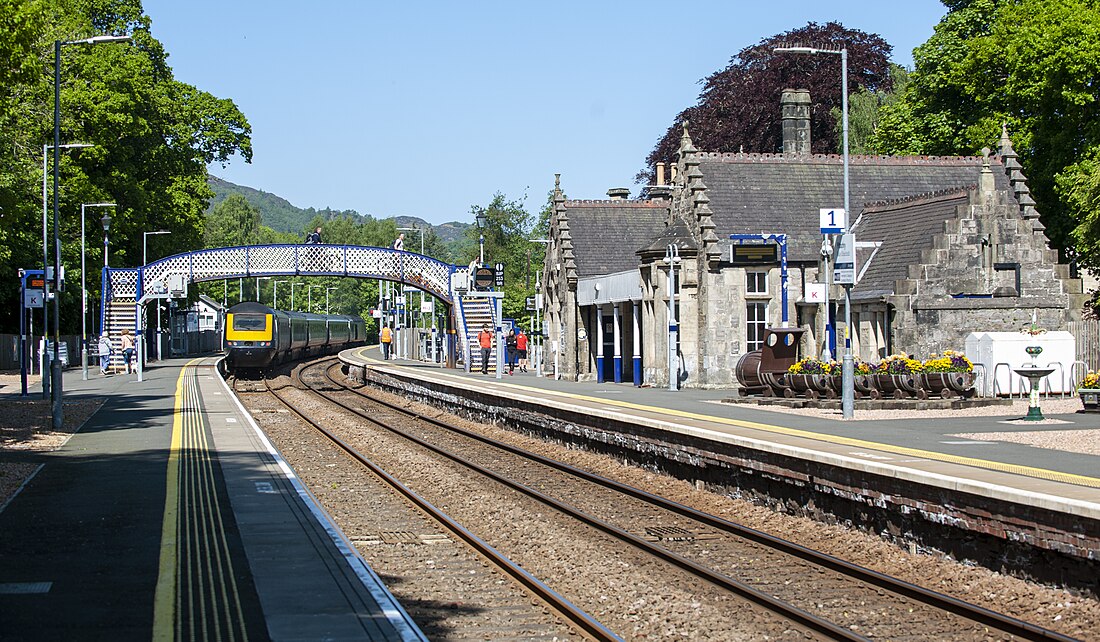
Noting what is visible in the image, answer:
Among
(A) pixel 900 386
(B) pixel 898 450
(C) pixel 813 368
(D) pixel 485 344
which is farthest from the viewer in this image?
(D) pixel 485 344

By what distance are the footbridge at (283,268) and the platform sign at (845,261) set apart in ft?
128

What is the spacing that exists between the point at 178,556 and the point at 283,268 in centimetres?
5353

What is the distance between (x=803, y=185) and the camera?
1558 inches

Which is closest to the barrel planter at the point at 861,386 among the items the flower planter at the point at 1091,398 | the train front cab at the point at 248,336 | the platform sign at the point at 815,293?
the platform sign at the point at 815,293

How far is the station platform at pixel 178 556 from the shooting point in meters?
9.51

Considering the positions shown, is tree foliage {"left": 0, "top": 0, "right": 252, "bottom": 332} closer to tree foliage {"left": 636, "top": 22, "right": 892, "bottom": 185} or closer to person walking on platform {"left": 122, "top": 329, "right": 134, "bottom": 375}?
person walking on platform {"left": 122, "top": 329, "right": 134, "bottom": 375}

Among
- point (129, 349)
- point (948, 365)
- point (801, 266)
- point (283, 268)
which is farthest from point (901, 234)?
point (283, 268)

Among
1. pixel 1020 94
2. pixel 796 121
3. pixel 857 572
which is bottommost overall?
pixel 857 572

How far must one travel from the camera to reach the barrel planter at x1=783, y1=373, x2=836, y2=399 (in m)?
27.3

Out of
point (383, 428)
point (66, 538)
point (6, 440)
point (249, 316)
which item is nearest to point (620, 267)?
point (383, 428)

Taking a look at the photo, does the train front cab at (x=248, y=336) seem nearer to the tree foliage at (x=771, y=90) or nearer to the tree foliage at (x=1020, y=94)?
the tree foliage at (x=771, y=90)

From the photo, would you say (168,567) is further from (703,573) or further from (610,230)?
(610,230)

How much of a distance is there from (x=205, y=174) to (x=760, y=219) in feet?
145

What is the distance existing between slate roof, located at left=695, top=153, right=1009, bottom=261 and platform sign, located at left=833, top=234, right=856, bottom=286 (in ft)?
42.0
